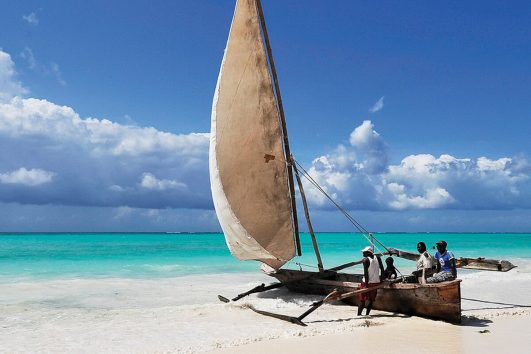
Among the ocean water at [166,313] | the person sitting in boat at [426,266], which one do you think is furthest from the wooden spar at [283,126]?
the person sitting in boat at [426,266]

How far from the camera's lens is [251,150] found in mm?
12188

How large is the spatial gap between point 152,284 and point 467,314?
473 inches

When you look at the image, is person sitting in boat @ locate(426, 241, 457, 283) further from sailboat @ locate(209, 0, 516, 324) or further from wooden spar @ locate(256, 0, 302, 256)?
wooden spar @ locate(256, 0, 302, 256)

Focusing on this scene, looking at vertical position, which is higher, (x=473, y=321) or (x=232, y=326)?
(x=473, y=321)

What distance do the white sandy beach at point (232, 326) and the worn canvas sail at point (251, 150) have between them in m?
1.86

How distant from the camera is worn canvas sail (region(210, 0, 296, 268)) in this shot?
476 inches

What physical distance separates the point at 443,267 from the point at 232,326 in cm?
457

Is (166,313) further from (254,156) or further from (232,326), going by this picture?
(254,156)

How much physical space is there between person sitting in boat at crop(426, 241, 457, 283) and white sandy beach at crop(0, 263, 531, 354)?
0.92m

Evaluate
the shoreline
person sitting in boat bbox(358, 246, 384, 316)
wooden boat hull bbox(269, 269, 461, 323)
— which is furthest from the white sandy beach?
person sitting in boat bbox(358, 246, 384, 316)

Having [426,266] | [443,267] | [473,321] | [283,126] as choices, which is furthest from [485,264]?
[283,126]

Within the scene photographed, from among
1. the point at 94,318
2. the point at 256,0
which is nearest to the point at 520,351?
the point at 94,318

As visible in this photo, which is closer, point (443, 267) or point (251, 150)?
point (443, 267)

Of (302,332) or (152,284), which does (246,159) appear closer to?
(302,332)
